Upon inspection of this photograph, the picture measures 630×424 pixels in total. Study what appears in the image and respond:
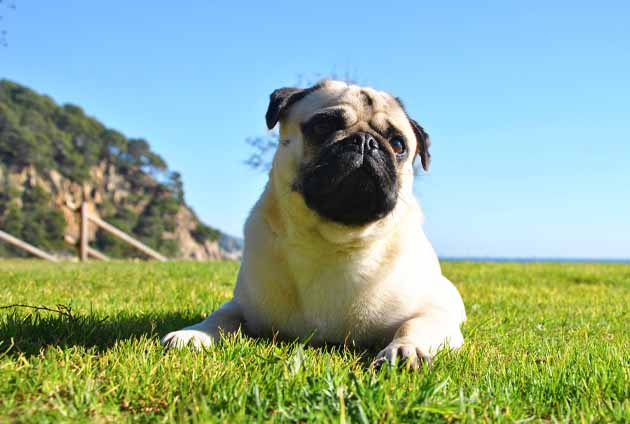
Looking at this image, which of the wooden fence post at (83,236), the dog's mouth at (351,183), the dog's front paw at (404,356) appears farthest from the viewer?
the wooden fence post at (83,236)

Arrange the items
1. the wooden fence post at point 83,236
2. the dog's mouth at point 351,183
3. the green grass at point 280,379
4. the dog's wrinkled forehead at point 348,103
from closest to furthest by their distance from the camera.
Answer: the green grass at point 280,379 → the dog's mouth at point 351,183 → the dog's wrinkled forehead at point 348,103 → the wooden fence post at point 83,236

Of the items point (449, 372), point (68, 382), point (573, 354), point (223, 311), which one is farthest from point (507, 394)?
point (223, 311)

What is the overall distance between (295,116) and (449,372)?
200 centimetres

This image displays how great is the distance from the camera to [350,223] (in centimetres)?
342

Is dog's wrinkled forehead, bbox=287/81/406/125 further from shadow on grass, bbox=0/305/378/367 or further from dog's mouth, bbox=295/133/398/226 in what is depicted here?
shadow on grass, bbox=0/305/378/367

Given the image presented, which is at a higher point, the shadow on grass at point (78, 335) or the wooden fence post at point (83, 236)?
the shadow on grass at point (78, 335)

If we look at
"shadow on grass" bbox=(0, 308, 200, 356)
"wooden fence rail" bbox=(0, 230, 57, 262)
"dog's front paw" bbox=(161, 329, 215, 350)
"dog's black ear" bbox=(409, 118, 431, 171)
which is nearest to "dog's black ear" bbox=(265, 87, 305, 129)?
"dog's black ear" bbox=(409, 118, 431, 171)

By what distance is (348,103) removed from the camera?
3789 millimetres

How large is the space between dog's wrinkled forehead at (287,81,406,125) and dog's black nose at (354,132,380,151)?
0.27m

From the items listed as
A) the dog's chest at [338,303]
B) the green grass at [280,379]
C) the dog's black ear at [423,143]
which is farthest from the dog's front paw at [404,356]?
the dog's black ear at [423,143]

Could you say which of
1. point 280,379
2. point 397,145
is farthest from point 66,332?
point 397,145

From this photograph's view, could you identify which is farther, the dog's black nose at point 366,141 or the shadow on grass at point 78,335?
the dog's black nose at point 366,141

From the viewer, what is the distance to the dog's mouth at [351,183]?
3.32m

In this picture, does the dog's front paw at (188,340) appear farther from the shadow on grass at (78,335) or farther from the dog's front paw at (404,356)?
the dog's front paw at (404,356)
